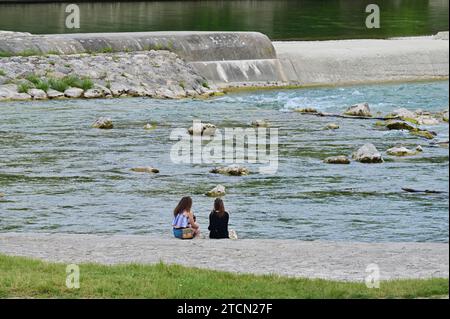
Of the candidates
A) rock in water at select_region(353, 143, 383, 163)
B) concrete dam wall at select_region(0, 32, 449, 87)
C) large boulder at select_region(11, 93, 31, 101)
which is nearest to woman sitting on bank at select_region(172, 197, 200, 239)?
rock in water at select_region(353, 143, 383, 163)

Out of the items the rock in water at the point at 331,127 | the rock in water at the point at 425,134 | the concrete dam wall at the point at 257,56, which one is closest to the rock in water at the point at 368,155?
the rock in water at the point at 425,134

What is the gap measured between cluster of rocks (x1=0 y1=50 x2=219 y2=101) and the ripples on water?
6.32 feet

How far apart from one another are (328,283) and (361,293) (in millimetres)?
1059

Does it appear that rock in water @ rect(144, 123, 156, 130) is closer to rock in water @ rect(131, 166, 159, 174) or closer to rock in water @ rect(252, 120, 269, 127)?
rock in water @ rect(252, 120, 269, 127)

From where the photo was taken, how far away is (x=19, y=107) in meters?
54.4

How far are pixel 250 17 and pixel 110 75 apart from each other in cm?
4114

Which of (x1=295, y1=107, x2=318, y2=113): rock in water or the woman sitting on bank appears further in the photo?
(x1=295, y1=107, x2=318, y2=113): rock in water

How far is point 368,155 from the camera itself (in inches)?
1585

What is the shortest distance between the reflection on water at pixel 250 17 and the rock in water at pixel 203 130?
34852mm

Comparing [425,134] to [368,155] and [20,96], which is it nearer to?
[368,155]

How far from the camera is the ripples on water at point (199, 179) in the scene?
30.0 m

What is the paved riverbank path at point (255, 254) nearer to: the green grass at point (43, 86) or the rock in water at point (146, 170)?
the rock in water at point (146, 170)

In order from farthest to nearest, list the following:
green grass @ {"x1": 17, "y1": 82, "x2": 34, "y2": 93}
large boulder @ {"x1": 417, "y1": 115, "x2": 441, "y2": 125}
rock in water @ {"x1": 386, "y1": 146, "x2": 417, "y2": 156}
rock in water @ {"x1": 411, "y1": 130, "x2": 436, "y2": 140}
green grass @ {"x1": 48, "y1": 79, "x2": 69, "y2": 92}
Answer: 1. green grass @ {"x1": 48, "y1": 79, "x2": 69, "y2": 92}
2. green grass @ {"x1": 17, "y1": 82, "x2": 34, "y2": 93}
3. large boulder @ {"x1": 417, "y1": 115, "x2": 441, "y2": 125}
4. rock in water @ {"x1": 411, "y1": 130, "x2": 436, "y2": 140}
5. rock in water @ {"x1": 386, "y1": 146, "x2": 417, "y2": 156}

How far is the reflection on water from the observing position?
284 feet
